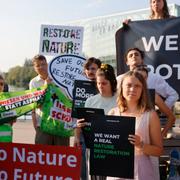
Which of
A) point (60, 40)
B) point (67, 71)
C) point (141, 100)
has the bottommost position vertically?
point (141, 100)

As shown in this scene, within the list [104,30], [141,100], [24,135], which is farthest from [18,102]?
[24,135]

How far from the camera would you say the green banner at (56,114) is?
5352 mm

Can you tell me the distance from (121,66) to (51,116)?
3.67 ft

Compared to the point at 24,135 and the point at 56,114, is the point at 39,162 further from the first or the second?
the point at 24,135

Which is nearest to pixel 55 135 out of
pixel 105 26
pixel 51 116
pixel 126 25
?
pixel 51 116

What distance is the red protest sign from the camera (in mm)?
3598

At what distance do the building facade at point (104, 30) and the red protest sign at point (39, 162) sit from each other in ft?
15.1

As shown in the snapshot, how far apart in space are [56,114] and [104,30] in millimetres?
5187

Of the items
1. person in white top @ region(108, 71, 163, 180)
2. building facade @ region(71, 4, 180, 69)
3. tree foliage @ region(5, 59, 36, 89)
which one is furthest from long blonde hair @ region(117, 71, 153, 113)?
tree foliage @ region(5, 59, 36, 89)

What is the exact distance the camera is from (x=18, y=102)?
5.18 m

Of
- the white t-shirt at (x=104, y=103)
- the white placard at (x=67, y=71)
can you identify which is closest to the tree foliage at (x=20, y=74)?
the white placard at (x=67, y=71)

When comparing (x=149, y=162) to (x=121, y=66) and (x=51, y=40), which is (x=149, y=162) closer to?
(x=121, y=66)

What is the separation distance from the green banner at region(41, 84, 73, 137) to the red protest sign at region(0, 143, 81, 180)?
163 centimetres

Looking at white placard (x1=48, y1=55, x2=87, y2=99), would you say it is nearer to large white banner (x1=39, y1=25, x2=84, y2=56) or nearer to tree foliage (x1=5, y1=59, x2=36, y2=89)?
large white banner (x1=39, y1=25, x2=84, y2=56)
